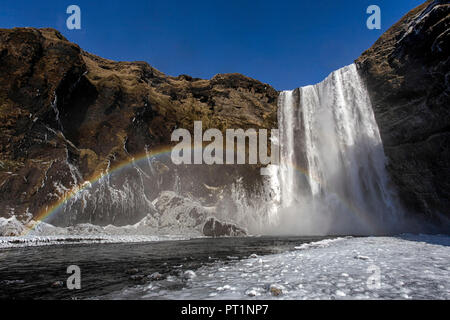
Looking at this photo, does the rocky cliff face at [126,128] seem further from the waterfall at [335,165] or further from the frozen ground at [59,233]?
the waterfall at [335,165]

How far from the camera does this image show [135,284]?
549cm

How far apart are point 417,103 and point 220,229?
26.2 m

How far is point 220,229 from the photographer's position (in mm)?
28359

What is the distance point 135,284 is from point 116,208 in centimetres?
2431

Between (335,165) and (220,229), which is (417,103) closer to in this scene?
(335,165)

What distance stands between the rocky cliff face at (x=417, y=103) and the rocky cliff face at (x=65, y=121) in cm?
1934

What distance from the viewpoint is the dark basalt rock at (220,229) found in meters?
28.1

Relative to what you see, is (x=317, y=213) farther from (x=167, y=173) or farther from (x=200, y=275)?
(x=200, y=275)

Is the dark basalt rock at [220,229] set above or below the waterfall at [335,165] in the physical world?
below

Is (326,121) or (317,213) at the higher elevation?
(326,121)

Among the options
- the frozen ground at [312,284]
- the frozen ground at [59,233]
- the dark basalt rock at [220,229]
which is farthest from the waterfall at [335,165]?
the frozen ground at [312,284]

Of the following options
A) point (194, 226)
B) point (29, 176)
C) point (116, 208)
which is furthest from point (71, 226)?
point (194, 226)
